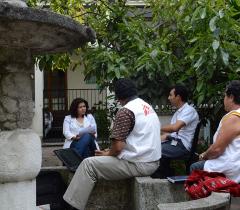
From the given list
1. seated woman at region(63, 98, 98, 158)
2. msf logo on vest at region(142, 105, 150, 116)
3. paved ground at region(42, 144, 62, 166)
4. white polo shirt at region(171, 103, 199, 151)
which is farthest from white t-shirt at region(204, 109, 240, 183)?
paved ground at region(42, 144, 62, 166)

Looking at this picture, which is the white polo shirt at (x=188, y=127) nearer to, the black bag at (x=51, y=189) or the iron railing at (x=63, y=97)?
the black bag at (x=51, y=189)

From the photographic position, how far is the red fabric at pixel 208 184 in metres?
4.72

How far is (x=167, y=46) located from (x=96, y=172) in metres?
2.97

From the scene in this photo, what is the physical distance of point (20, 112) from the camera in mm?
4512

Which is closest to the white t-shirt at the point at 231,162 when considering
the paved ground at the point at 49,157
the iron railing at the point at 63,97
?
the paved ground at the point at 49,157

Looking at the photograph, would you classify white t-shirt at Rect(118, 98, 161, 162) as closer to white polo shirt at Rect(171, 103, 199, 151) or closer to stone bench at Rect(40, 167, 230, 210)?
stone bench at Rect(40, 167, 230, 210)

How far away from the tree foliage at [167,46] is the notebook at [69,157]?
1259mm

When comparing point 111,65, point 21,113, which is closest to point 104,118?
point 111,65

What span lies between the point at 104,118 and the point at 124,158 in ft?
18.5

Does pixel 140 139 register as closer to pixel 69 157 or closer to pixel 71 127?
pixel 69 157

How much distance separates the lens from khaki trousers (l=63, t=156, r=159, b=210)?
221 inches

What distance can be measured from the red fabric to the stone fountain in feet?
4.89

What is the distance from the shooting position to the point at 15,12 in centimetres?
367

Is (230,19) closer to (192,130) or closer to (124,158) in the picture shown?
(192,130)
